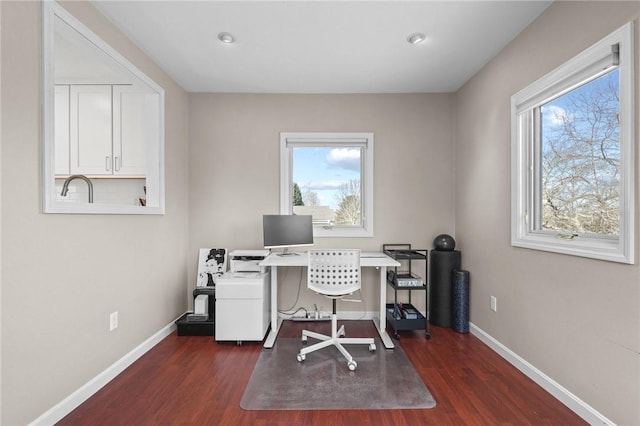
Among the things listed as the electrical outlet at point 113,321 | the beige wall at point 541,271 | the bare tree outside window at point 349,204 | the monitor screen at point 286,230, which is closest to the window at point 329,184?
the bare tree outside window at point 349,204

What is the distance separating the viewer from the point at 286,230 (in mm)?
3033

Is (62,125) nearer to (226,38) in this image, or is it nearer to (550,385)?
(226,38)

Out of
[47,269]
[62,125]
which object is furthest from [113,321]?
[62,125]

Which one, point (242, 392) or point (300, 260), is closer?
point (242, 392)

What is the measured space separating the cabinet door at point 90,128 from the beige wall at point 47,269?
56cm

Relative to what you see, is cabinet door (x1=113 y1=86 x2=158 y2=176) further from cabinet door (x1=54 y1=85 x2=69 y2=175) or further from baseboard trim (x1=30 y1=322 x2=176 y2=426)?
baseboard trim (x1=30 y1=322 x2=176 y2=426)

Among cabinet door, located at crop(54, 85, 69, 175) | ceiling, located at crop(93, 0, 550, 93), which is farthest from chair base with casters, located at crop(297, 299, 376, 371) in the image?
cabinet door, located at crop(54, 85, 69, 175)

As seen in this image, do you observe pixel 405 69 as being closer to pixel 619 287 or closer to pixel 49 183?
pixel 619 287

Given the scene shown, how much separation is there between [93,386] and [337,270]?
1.89 metres

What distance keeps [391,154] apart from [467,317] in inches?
75.9

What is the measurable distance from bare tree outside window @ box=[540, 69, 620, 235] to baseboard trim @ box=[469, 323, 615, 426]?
103 cm

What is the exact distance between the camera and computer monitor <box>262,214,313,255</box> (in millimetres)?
2957

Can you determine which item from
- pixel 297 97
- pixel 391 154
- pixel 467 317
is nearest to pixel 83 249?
pixel 297 97

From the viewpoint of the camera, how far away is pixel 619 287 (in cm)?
150
